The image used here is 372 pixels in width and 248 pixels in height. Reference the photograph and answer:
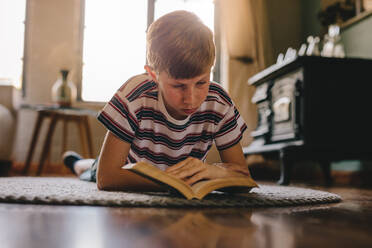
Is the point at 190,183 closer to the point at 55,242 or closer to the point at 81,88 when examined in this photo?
the point at 55,242

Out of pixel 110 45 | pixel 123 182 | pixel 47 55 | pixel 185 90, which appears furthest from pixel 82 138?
pixel 185 90

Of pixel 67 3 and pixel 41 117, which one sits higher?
pixel 67 3

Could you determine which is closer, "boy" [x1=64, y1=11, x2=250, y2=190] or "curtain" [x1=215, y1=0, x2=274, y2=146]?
"boy" [x1=64, y1=11, x2=250, y2=190]

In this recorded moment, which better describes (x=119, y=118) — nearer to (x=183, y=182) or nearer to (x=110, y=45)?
(x=183, y=182)

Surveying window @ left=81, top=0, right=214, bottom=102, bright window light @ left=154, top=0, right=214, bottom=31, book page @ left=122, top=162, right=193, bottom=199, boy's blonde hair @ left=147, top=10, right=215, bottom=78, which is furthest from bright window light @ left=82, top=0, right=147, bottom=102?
book page @ left=122, top=162, right=193, bottom=199

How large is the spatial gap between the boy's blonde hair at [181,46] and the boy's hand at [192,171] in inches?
7.5

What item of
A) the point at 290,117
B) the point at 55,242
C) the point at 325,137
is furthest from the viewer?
the point at 290,117

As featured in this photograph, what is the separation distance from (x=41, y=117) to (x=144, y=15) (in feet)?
4.82

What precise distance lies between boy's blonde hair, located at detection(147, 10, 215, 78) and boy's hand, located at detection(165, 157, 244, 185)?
19 cm

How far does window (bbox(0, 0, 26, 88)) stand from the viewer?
11.3 feet

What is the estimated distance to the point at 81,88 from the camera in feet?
11.5

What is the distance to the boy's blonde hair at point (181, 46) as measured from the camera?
822mm

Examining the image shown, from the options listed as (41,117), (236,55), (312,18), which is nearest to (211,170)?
(41,117)

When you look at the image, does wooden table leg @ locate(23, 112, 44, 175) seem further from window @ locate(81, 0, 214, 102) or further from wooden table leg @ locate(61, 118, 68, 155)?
window @ locate(81, 0, 214, 102)
